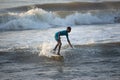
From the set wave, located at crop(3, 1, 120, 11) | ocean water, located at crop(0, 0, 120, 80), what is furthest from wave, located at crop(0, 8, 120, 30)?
wave, located at crop(3, 1, 120, 11)

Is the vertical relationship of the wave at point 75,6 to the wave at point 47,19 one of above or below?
below

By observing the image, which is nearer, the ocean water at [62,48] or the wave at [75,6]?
the ocean water at [62,48]

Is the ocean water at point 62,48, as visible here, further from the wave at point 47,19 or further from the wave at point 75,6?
the wave at point 75,6

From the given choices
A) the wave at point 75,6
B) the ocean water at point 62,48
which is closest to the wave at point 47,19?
the ocean water at point 62,48

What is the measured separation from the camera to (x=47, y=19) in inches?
1261

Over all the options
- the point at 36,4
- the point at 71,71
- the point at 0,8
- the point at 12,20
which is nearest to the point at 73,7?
the point at 36,4

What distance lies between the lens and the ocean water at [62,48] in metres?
15.1

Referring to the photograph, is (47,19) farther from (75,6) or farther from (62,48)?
(62,48)

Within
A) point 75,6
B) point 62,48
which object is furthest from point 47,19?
point 62,48

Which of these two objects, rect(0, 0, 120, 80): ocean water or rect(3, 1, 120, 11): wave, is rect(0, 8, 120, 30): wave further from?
rect(3, 1, 120, 11): wave

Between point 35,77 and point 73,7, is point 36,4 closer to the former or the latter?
point 73,7

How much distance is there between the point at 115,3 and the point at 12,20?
13.1 meters

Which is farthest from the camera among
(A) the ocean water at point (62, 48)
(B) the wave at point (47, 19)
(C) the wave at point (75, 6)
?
(C) the wave at point (75, 6)

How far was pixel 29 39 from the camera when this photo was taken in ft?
74.3
